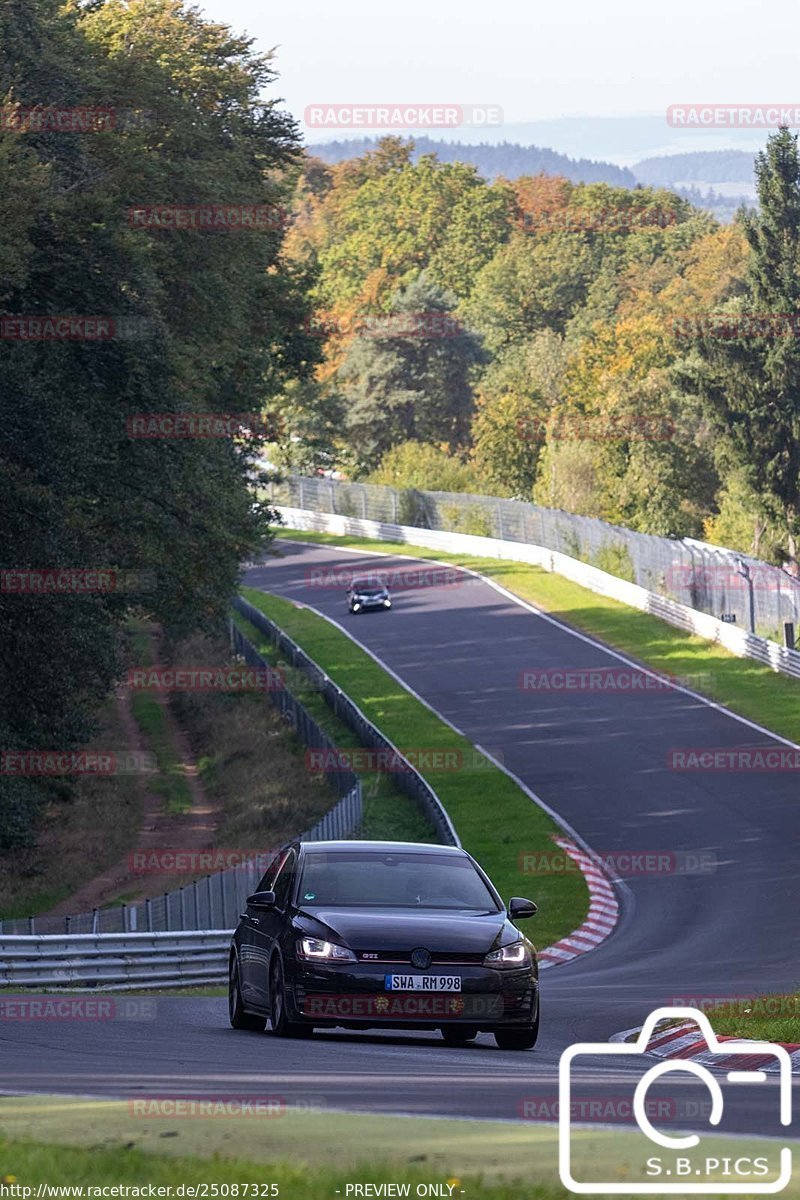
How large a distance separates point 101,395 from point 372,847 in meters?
18.6

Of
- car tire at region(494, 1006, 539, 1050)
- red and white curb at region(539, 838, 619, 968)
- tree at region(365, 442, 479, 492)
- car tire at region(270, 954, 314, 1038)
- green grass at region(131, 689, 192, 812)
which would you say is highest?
car tire at region(270, 954, 314, 1038)

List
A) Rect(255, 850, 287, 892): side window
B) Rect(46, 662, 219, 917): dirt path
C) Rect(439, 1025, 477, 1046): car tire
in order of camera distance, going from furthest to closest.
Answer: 1. Rect(46, 662, 219, 917): dirt path
2. Rect(255, 850, 287, 892): side window
3. Rect(439, 1025, 477, 1046): car tire

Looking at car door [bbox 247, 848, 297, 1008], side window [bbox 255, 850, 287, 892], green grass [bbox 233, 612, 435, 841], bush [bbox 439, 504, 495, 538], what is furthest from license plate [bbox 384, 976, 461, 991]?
bush [bbox 439, 504, 495, 538]

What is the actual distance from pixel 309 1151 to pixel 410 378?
392 ft

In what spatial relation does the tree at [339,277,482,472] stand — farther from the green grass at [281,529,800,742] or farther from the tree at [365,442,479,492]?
the green grass at [281,529,800,742]

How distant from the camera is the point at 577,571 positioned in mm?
75312

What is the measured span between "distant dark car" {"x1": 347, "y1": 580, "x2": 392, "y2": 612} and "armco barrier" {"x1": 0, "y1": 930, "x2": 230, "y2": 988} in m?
49.3

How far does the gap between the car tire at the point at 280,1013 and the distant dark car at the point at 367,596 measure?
2312 inches

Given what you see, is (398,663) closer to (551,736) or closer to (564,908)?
(551,736)

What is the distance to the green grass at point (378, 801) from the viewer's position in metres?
37.4

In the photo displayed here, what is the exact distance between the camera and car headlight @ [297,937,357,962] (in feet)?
42.1

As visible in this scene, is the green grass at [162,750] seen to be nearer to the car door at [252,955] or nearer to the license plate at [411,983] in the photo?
the car door at [252,955]

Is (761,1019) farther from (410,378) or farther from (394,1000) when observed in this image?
(410,378)

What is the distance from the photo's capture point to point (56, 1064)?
34.8 feet
